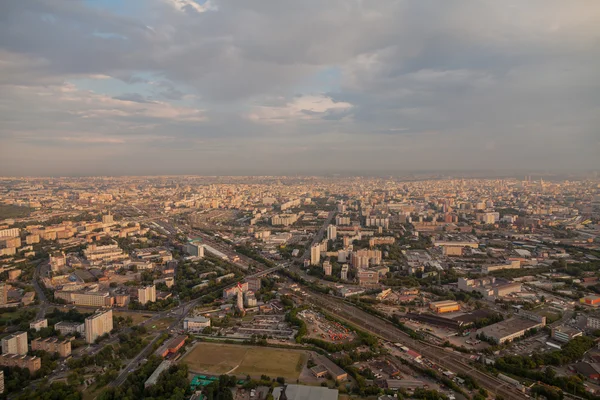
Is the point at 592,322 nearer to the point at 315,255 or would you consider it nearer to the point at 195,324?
the point at 315,255

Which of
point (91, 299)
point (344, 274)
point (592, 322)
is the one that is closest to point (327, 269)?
point (344, 274)

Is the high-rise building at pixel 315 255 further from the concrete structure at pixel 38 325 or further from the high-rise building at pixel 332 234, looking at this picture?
the concrete structure at pixel 38 325

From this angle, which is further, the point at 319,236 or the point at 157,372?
the point at 319,236

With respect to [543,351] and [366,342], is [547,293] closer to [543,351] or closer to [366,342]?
[543,351]

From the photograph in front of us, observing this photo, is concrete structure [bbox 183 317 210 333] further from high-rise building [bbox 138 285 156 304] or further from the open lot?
high-rise building [bbox 138 285 156 304]

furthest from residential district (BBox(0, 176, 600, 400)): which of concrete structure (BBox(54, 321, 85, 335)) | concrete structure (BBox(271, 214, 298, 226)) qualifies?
concrete structure (BBox(271, 214, 298, 226))
